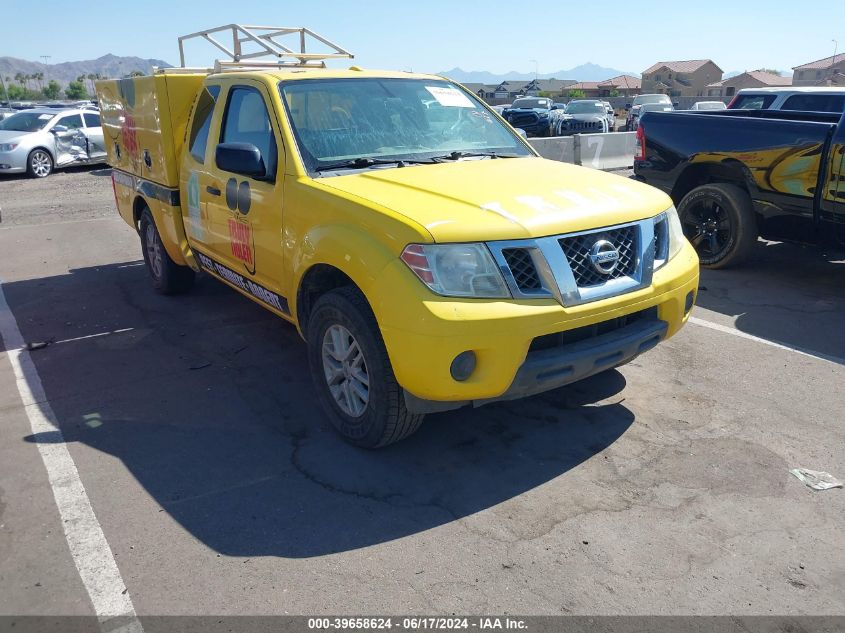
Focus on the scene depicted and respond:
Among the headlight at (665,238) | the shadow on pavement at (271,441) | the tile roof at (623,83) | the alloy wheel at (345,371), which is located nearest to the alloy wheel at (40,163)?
the shadow on pavement at (271,441)

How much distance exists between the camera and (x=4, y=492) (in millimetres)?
3459

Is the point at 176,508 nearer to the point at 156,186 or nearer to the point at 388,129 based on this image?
the point at 388,129

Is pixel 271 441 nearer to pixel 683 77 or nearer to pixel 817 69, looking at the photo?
pixel 817 69

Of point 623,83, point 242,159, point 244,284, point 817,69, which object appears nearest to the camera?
point 242,159

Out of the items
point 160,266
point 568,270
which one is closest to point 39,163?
point 160,266

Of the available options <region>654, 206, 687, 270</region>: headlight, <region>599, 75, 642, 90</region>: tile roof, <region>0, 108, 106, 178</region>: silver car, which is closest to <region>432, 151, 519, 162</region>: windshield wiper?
<region>654, 206, 687, 270</region>: headlight

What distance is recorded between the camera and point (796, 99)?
11086 millimetres

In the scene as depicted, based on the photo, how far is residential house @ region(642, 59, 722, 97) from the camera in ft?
307

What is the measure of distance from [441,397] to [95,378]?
9.39 ft

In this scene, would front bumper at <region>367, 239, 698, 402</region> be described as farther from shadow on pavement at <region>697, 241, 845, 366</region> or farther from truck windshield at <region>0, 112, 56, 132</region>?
truck windshield at <region>0, 112, 56, 132</region>

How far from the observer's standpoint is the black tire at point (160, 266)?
640 centimetres

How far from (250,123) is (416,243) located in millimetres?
2034


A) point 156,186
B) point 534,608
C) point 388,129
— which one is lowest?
point 534,608

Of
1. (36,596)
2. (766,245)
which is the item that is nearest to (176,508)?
(36,596)
